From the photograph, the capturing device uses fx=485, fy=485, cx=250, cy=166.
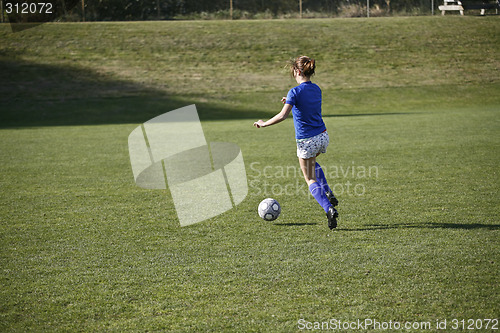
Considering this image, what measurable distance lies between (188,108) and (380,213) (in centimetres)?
1894

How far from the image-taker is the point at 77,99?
23594mm

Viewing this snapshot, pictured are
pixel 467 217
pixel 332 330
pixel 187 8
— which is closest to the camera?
pixel 332 330

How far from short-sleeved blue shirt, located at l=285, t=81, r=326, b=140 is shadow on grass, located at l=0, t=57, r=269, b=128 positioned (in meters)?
15.3

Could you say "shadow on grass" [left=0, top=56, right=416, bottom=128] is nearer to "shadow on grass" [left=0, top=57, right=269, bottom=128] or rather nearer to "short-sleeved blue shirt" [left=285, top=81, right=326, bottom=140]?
"shadow on grass" [left=0, top=57, right=269, bottom=128]

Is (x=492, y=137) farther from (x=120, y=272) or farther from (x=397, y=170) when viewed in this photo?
(x=120, y=272)

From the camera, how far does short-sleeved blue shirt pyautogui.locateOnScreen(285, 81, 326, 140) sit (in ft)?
16.9

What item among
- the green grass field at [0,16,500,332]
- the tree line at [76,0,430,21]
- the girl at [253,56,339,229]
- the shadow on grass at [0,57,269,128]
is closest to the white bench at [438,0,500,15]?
the tree line at [76,0,430,21]

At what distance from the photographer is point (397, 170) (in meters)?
8.47

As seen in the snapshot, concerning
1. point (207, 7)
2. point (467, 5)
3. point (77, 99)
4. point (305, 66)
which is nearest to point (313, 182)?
point (305, 66)

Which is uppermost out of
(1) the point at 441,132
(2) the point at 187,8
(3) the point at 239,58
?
(2) the point at 187,8

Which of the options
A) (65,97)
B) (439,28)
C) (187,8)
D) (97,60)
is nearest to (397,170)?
(65,97)

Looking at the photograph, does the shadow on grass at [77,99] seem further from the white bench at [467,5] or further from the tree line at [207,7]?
the white bench at [467,5]

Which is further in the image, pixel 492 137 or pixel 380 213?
pixel 492 137

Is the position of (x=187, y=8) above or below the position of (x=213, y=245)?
above
